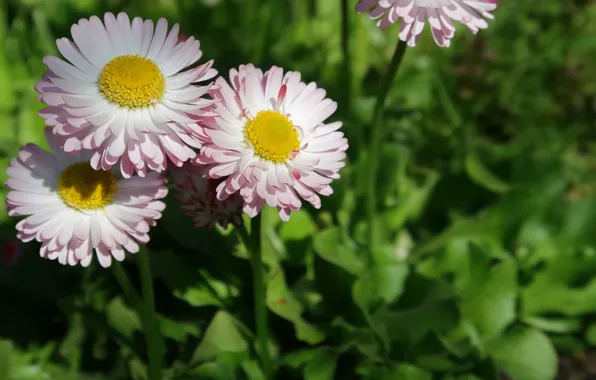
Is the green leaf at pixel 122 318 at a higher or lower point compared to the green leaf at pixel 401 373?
higher

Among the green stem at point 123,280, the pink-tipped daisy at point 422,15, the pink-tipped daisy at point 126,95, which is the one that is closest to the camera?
the pink-tipped daisy at point 126,95

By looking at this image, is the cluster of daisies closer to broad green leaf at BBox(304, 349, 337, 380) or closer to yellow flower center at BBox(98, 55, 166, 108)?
yellow flower center at BBox(98, 55, 166, 108)

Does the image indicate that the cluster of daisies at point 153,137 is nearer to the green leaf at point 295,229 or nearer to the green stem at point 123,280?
the green stem at point 123,280

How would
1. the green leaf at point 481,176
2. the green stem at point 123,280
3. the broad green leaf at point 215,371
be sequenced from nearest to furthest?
1. the green stem at point 123,280
2. the broad green leaf at point 215,371
3. the green leaf at point 481,176

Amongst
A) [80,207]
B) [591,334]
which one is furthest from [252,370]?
[591,334]

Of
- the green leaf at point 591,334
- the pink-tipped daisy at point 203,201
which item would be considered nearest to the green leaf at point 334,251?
the pink-tipped daisy at point 203,201

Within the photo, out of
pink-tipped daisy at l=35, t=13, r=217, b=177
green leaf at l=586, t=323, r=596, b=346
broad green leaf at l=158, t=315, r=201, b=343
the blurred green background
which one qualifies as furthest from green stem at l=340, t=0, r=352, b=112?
green leaf at l=586, t=323, r=596, b=346

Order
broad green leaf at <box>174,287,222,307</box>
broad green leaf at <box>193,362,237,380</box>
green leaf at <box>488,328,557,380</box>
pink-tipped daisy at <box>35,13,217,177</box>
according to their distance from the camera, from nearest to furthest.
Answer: pink-tipped daisy at <box>35,13,217,177</box> < broad green leaf at <box>193,362,237,380</box> < broad green leaf at <box>174,287,222,307</box> < green leaf at <box>488,328,557,380</box>

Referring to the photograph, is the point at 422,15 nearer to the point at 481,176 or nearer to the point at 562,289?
the point at 481,176
